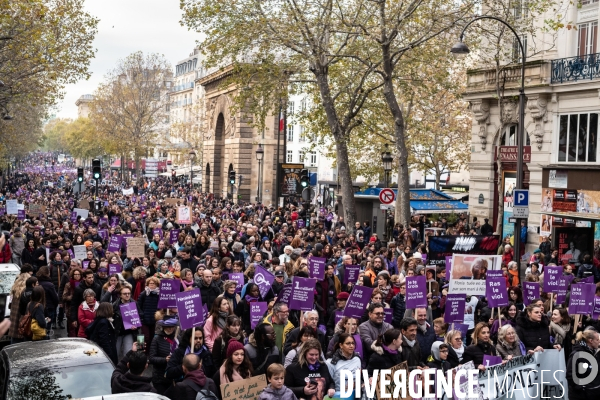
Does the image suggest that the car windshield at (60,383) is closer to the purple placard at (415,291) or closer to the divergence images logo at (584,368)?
the purple placard at (415,291)

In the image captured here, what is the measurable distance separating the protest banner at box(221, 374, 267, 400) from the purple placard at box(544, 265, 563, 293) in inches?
311

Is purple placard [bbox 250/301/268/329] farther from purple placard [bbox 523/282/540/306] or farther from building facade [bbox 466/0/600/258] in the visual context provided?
building facade [bbox 466/0/600/258]

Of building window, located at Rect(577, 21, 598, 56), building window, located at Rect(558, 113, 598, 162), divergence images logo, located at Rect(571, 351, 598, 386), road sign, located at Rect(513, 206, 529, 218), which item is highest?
building window, located at Rect(577, 21, 598, 56)

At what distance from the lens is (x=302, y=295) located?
12508mm

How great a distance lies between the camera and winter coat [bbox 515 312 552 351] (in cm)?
1153

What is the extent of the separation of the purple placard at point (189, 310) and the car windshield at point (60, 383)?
1.50 m

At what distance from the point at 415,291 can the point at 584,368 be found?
2.98 meters

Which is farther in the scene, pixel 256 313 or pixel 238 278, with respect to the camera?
pixel 238 278

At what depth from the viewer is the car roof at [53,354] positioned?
9016 millimetres

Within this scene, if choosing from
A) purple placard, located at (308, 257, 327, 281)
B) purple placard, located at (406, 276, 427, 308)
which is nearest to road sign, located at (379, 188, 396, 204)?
purple placard, located at (308, 257, 327, 281)

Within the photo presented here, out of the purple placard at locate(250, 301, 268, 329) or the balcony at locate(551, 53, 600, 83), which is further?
the balcony at locate(551, 53, 600, 83)

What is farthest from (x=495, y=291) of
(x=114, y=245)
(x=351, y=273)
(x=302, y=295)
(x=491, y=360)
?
(x=114, y=245)

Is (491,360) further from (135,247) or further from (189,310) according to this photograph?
(135,247)

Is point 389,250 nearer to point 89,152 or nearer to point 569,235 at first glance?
point 569,235
